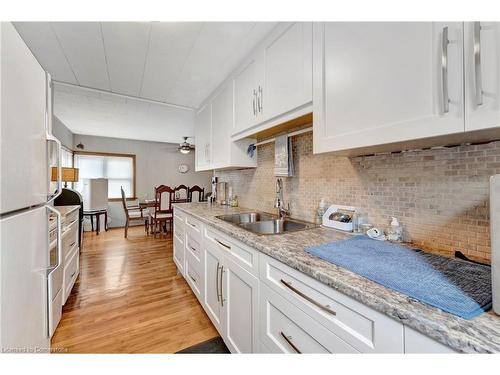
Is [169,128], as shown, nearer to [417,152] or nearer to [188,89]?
[188,89]

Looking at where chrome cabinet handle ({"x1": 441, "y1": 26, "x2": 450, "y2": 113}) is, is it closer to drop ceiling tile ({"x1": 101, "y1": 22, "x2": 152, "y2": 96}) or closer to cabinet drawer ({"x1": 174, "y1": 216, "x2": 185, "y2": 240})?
drop ceiling tile ({"x1": 101, "y1": 22, "x2": 152, "y2": 96})

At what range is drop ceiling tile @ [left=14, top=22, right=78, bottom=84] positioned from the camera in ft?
4.78

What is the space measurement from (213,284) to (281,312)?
2.54ft

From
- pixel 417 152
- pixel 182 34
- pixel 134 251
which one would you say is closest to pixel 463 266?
pixel 417 152

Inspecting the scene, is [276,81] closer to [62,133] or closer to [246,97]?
[246,97]

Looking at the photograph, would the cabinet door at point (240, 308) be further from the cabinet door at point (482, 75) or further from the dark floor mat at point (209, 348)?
the cabinet door at point (482, 75)

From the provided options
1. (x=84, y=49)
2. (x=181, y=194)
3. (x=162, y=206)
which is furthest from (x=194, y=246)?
(x=181, y=194)

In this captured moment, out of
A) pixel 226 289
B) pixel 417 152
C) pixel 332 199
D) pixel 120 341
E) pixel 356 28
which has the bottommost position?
pixel 120 341

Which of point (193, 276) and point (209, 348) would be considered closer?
point (209, 348)

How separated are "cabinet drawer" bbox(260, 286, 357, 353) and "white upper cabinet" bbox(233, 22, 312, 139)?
98 centimetres

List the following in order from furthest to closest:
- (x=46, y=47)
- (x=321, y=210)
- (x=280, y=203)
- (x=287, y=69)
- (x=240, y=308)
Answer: (x=280, y=203)
(x=46, y=47)
(x=321, y=210)
(x=287, y=69)
(x=240, y=308)

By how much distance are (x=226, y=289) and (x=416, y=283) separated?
102cm

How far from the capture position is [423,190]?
0.98m

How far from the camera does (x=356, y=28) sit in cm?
89
